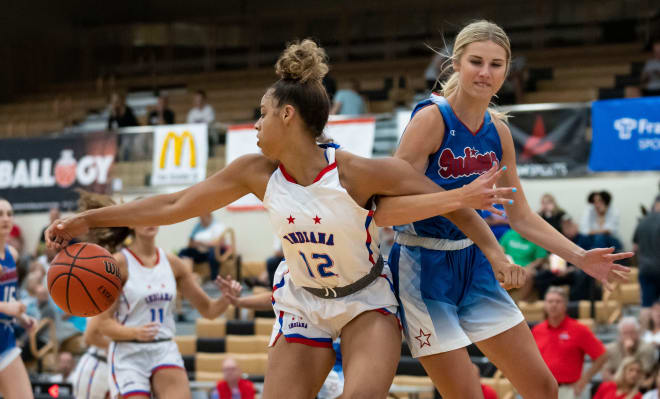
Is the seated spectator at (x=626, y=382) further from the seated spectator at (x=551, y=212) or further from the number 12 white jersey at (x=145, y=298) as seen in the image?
the number 12 white jersey at (x=145, y=298)

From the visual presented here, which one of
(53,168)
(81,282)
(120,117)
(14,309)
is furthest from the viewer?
(120,117)

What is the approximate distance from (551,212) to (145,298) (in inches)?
228

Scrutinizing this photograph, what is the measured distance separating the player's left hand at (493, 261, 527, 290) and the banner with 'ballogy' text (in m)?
10.6

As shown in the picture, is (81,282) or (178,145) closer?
(81,282)

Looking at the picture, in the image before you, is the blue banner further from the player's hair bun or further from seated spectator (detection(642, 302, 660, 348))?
the player's hair bun

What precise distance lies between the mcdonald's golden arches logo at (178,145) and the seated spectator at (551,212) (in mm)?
4958

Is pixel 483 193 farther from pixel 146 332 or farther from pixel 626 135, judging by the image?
pixel 626 135

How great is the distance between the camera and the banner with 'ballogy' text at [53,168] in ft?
45.5

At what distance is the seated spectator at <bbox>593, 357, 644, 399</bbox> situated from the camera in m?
7.94

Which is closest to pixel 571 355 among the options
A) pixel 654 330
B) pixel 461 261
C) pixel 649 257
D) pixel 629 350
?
pixel 629 350

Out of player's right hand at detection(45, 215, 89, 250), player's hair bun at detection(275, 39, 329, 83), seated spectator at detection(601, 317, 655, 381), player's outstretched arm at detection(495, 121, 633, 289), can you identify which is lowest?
seated spectator at detection(601, 317, 655, 381)

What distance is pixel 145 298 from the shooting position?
6328 millimetres

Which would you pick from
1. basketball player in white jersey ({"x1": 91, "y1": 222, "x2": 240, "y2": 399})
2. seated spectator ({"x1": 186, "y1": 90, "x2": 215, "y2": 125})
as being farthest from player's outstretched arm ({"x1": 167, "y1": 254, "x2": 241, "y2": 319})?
seated spectator ({"x1": 186, "y1": 90, "x2": 215, "y2": 125})

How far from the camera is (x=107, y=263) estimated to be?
16.1 feet
